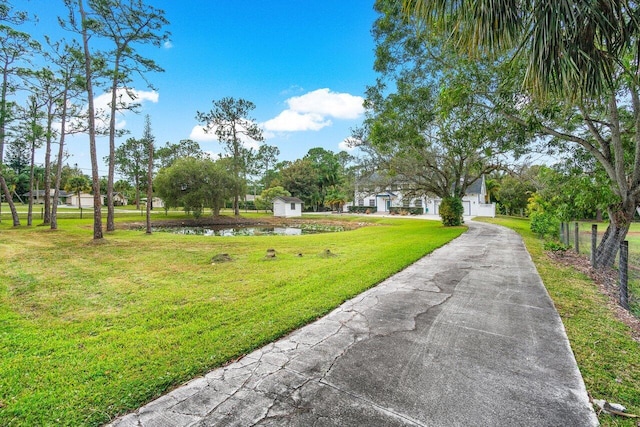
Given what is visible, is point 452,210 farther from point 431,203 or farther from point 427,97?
point 431,203

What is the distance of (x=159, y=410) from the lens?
193cm

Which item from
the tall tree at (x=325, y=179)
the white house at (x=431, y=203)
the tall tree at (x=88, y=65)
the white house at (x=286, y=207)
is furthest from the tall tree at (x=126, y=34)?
the tall tree at (x=325, y=179)

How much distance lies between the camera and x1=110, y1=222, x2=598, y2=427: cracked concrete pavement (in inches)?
73.3

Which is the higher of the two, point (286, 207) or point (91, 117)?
point (91, 117)

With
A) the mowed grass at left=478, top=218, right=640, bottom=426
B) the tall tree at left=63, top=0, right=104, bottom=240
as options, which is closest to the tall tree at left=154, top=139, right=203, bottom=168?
the tall tree at left=63, top=0, right=104, bottom=240

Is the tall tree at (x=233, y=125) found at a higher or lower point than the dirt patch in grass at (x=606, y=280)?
higher

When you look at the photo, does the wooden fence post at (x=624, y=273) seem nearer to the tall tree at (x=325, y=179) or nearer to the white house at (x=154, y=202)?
the tall tree at (x=325, y=179)

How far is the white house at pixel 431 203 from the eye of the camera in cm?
2869

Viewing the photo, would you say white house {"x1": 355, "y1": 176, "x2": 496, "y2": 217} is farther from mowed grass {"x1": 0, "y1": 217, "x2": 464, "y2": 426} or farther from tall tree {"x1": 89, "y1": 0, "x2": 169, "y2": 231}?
mowed grass {"x1": 0, "y1": 217, "x2": 464, "y2": 426}

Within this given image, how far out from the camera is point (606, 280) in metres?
5.18

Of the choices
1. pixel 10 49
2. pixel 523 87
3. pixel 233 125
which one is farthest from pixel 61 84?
pixel 523 87

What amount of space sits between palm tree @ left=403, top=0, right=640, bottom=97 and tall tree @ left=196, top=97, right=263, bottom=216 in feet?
83.6

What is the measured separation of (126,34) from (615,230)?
16628 millimetres

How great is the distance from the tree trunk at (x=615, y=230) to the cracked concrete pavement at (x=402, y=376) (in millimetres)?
3697
